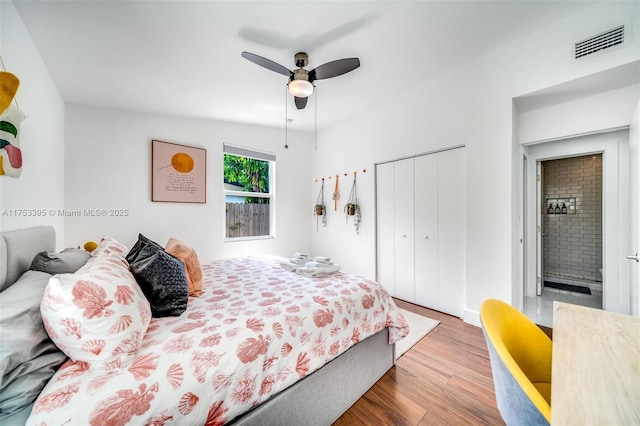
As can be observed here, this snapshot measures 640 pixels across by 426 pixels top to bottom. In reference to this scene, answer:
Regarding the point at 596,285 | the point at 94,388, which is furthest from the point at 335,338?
the point at 596,285

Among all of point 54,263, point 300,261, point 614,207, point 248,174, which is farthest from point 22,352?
point 614,207

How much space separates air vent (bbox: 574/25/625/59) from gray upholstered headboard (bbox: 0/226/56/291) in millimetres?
3948

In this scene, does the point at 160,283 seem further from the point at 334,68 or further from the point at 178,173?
the point at 178,173

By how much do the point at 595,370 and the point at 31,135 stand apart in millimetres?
3278

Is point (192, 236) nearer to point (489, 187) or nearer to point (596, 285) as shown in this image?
point (489, 187)

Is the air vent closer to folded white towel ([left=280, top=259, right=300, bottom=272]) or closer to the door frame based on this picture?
the door frame

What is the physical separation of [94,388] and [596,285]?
6.16m

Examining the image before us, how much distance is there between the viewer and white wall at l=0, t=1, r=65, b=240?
56.2 inches

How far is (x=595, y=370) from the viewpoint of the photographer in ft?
2.49

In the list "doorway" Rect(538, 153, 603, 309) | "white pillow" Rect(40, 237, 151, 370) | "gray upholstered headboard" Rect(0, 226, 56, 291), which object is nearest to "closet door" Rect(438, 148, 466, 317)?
"doorway" Rect(538, 153, 603, 309)

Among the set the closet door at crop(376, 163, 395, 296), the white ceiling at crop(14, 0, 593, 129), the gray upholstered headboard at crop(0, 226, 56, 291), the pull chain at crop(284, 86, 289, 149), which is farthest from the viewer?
the closet door at crop(376, 163, 395, 296)

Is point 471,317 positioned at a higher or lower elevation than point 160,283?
lower

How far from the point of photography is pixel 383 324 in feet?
5.93

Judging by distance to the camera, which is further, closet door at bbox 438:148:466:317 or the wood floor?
closet door at bbox 438:148:466:317
